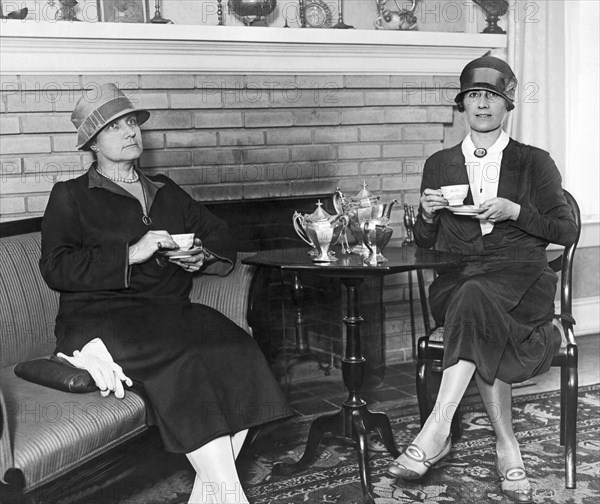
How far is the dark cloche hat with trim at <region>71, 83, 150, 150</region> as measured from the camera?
2785mm

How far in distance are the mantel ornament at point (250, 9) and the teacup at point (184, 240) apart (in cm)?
134

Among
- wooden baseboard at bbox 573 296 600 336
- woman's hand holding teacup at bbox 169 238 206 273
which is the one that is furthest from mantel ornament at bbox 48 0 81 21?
wooden baseboard at bbox 573 296 600 336

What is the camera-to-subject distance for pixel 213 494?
92.7 inches

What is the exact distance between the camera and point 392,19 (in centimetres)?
396

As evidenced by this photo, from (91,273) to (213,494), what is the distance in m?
0.79

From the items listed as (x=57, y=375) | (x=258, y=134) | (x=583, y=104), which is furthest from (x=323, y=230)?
(x=583, y=104)

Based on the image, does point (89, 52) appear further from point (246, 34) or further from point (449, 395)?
point (449, 395)

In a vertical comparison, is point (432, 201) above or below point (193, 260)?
above

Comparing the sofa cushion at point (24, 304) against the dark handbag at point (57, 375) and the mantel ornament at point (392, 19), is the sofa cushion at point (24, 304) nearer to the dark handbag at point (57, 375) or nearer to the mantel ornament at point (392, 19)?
the dark handbag at point (57, 375)

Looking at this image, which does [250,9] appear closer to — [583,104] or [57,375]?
[57,375]

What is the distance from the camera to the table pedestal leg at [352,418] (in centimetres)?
279

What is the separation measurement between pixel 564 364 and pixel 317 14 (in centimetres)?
194

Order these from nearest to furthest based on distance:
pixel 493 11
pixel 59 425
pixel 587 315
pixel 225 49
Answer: pixel 59 425 < pixel 225 49 < pixel 493 11 < pixel 587 315

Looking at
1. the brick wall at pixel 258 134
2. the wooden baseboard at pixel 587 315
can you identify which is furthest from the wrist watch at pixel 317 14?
the wooden baseboard at pixel 587 315
